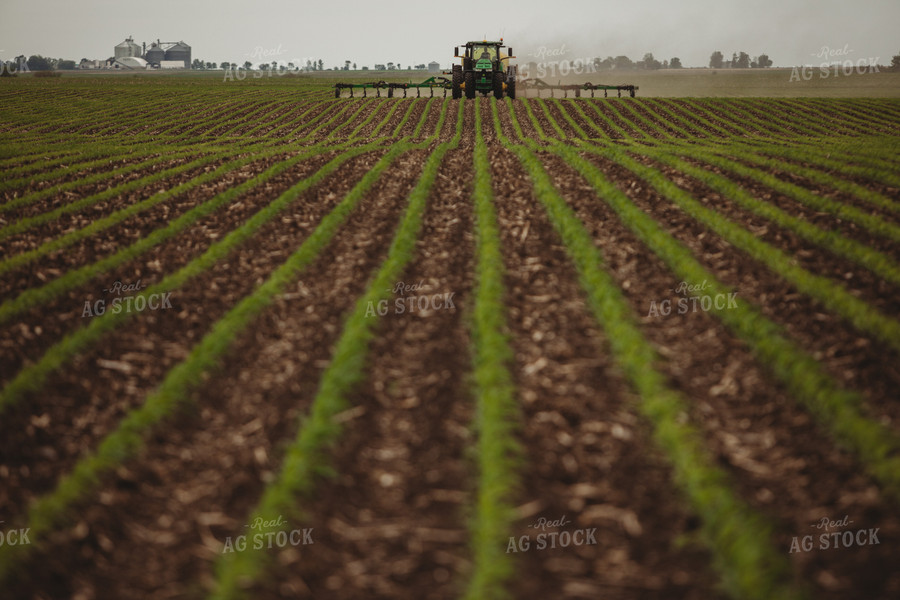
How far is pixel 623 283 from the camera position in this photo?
29.7 feet

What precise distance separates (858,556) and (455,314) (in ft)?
17.5

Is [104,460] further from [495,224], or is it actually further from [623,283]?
[495,224]

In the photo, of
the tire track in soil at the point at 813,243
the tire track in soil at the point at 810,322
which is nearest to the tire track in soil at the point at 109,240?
the tire track in soil at the point at 810,322

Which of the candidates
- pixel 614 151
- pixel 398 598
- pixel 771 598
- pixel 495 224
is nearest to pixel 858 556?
pixel 771 598

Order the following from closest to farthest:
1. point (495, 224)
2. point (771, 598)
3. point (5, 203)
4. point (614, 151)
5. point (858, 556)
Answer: point (771, 598) < point (858, 556) < point (495, 224) < point (5, 203) < point (614, 151)

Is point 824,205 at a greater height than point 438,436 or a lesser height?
greater

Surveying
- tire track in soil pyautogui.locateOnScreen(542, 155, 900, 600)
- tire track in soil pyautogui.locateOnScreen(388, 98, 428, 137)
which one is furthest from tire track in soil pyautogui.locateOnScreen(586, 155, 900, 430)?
tire track in soil pyautogui.locateOnScreen(388, 98, 428, 137)

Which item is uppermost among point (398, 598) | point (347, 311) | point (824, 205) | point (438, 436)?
point (824, 205)
